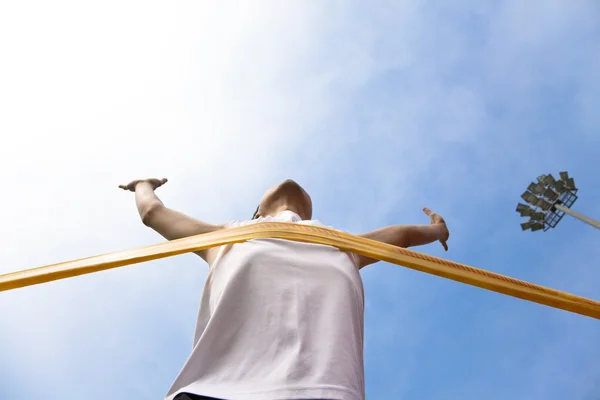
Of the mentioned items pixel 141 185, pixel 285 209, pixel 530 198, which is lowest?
pixel 141 185

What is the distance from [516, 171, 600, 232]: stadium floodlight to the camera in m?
15.4

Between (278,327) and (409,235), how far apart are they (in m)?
1.75

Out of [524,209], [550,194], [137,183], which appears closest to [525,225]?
[524,209]

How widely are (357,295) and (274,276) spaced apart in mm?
430

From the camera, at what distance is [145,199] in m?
3.44

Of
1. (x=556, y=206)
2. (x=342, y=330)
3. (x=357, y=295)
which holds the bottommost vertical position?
(x=342, y=330)

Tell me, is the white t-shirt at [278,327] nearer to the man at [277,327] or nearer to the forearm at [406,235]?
the man at [277,327]

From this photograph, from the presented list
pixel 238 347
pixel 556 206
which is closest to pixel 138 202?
pixel 238 347

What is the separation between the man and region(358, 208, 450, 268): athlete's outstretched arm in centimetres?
79

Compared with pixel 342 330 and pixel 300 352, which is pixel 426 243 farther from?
pixel 300 352

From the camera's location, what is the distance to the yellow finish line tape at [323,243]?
2.61 metres

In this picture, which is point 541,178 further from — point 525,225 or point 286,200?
point 286,200

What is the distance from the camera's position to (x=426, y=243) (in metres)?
3.80

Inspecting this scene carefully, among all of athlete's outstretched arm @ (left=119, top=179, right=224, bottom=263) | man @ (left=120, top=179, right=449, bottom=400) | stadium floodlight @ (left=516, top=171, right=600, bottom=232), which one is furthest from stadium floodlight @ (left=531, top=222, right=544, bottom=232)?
man @ (left=120, top=179, right=449, bottom=400)
